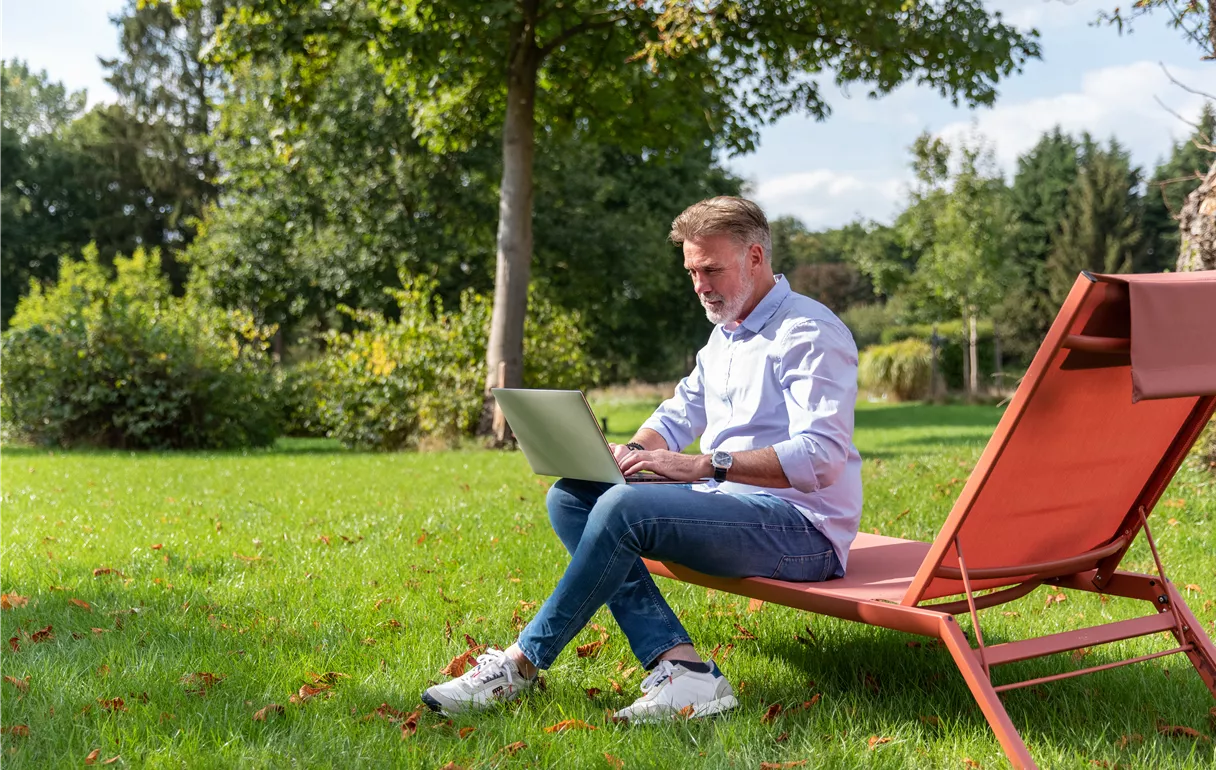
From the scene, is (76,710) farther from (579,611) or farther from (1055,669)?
(1055,669)

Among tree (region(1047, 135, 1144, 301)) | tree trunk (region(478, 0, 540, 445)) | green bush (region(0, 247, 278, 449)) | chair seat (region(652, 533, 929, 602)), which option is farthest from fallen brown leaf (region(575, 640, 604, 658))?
tree (region(1047, 135, 1144, 301))

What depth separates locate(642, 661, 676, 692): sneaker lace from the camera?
2.99m

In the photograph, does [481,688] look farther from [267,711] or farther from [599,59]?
[599,59]

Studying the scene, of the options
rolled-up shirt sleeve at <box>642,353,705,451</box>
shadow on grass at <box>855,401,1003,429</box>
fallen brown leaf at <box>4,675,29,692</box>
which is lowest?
shadow on grass at <box>855,401,1003,429</box>

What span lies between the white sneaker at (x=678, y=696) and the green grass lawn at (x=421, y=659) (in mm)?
60

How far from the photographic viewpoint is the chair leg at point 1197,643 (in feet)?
9.52

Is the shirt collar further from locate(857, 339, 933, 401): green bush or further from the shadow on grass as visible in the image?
locate(857, 339, 933, 401): green bush

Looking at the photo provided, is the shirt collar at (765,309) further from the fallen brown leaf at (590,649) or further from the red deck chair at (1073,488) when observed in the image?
the fallen brown leaf at (590,649)

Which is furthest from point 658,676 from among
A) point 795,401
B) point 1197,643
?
point 1197,643

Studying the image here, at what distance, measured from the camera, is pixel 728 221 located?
10.4ft

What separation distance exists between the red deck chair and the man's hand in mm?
354

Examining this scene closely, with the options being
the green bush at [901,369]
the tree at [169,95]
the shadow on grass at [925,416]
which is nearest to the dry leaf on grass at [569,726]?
the shadow on grass at [925,416]

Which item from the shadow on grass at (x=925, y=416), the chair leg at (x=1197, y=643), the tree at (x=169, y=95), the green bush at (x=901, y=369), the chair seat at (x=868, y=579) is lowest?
the shadow on grass at (x=925, y=416)

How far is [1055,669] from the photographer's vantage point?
3568mm
